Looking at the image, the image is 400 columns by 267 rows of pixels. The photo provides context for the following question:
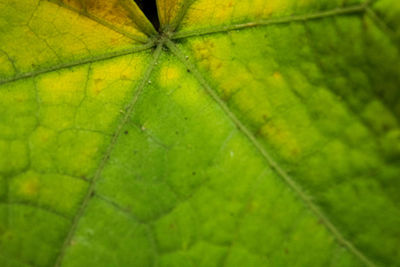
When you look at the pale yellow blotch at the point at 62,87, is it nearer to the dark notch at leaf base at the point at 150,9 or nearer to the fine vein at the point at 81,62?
the fine vein at the point at 81,62

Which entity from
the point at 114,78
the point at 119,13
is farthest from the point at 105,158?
the point at 119,13

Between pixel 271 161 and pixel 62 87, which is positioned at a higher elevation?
pixel 62 87

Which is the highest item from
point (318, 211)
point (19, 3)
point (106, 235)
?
point (19, 3)

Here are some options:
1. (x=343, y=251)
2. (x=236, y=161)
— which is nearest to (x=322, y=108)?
(x=236, y=161)

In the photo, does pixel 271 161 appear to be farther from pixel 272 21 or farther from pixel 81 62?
pixel 81 62

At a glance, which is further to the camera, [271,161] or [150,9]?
[150,9]

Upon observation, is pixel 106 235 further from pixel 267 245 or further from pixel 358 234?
pixel 358 234

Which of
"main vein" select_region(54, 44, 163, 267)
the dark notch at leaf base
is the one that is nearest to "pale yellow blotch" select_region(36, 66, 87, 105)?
"main vein" select_region(54, 44, 163, 267)
